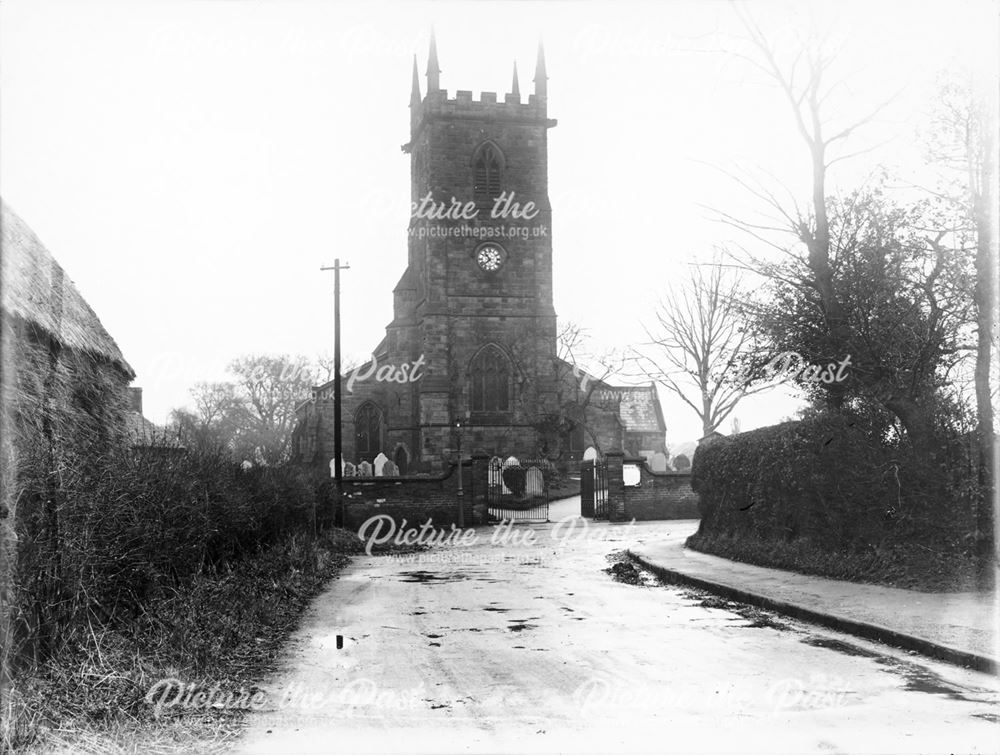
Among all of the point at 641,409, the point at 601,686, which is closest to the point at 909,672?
the point at 601,686

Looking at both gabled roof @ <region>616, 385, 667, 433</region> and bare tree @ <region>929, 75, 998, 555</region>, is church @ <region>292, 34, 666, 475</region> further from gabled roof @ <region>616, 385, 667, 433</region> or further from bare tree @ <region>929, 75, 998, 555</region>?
bare tree @ <region>929, 75, 998, 555</region>

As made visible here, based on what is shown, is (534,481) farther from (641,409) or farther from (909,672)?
(909,672)

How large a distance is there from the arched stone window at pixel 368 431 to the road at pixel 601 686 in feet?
123

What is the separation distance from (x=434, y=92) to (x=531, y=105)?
4.60 m

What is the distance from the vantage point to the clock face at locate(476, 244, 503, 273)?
154ft

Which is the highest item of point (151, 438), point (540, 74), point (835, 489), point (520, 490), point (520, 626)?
point (540, 74)

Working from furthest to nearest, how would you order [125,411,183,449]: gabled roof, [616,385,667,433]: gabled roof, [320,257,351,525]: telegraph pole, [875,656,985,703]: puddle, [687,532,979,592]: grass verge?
[616,385,667,433]: gabled roof
[320,257,351,525]: telegraph pole
[687,532,979,592]: grass verge
[125,411,183,449]: gabled roof
[875,656,985,703]: puddle

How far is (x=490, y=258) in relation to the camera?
47.0 metres

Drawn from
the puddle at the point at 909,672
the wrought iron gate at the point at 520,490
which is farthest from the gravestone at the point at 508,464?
the puddle at the point at 909,672

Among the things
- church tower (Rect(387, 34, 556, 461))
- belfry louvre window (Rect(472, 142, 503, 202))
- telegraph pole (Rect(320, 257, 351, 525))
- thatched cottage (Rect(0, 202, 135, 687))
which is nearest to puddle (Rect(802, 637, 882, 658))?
thatched cottage (Rect(0, 202, 135, 687))

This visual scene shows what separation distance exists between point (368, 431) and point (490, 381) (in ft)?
24.5

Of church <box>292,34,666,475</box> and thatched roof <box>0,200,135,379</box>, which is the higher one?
church <box>292,34,666,475</box>

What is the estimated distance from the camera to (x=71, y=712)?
18.3 ft

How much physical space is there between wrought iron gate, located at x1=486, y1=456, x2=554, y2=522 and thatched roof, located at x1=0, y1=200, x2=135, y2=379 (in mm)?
20427
